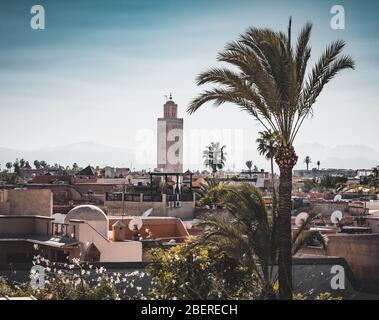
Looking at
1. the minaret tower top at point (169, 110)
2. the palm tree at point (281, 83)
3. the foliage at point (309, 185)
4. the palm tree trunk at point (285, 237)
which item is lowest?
the foliage at point (309, 185)

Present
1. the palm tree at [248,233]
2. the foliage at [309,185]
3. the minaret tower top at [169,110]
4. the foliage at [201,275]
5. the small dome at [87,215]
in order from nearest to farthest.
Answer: the palm tree at [248,233]
the foliage at [201,275]
the small dome at [87,215]
the minaret tower top at [169,110]
the foliage at [309,185]

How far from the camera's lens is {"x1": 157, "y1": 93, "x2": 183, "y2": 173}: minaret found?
5347 centimetres

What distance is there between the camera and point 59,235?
2162 cm

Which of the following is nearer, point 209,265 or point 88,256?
Answer: point 209,265

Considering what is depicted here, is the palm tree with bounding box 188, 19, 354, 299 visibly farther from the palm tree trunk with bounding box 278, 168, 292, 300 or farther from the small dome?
the small dome

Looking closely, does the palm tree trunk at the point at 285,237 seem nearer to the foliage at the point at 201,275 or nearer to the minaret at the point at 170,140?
the foliage at the point at 201,275

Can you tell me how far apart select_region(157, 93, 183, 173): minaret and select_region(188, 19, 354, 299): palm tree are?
38.8 m

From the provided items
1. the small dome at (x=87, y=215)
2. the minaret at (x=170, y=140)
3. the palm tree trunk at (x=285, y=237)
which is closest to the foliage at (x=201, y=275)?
the palm tree trunk at (x=285, y=237)

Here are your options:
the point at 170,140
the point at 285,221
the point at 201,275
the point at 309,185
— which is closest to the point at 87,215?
the point at 201,275

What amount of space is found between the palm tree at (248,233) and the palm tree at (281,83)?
66 centimetres

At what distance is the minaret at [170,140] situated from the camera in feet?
175
